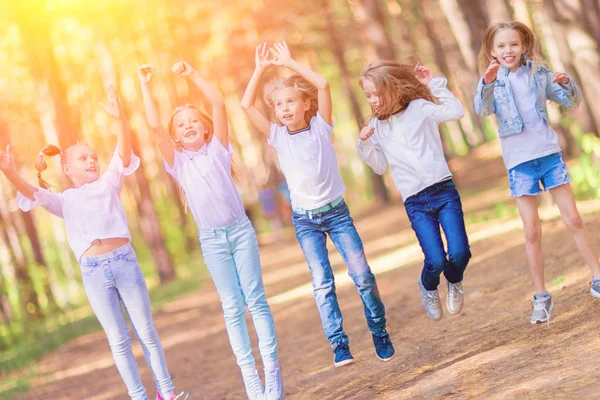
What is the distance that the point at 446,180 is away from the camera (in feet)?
21.6

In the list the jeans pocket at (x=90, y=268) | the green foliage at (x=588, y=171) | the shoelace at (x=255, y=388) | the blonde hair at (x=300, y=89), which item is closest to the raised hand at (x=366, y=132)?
the blonde hair at (x=300, y=89)

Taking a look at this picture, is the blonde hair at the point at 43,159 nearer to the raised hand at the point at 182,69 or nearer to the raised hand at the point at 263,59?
the raised hand at the point at 182,69

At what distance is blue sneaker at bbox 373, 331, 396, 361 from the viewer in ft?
22.5

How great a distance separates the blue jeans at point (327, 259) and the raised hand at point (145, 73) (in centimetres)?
148

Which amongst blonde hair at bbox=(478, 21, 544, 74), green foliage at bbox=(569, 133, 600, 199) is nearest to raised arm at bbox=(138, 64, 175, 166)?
blonde hair at bbox=(478, 21, 544, 74)

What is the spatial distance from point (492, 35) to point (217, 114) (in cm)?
213

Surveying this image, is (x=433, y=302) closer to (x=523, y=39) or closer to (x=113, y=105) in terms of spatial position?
(x=523, y=39)

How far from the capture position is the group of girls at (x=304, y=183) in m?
6.42

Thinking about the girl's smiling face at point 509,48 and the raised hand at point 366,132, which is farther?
the raised hand at point 366,132

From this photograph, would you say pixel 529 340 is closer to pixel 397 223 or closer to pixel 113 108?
pixel 113 108

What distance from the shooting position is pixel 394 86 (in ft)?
21.7

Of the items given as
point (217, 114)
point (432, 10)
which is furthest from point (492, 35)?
point (432, 10)

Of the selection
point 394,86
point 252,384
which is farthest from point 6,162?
point 394,86

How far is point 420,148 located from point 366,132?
42 centimetres
